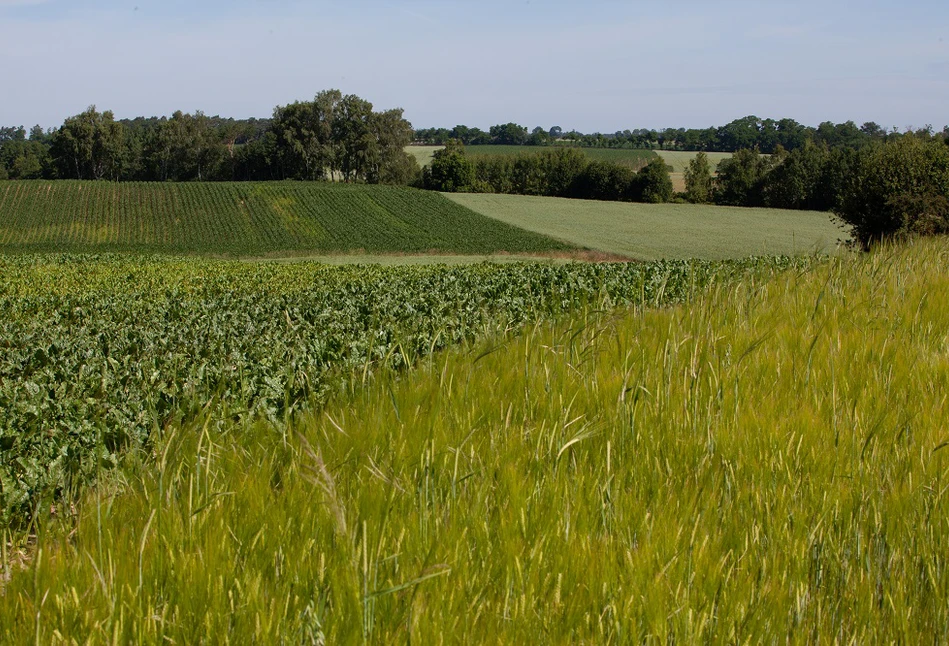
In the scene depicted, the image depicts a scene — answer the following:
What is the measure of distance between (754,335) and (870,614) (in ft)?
8.93

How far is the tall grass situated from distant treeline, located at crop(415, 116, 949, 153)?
4428 inches

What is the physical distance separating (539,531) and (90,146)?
11999cm

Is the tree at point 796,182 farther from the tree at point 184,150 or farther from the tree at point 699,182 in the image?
the tree at point 184,150

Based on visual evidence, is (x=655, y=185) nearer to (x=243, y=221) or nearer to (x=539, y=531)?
(x=243, y=221)

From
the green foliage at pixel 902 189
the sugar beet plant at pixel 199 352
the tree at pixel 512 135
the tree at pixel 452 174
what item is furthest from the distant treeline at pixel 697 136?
the sugar beet plant at pixel 199 352

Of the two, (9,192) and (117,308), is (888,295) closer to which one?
(117,308)

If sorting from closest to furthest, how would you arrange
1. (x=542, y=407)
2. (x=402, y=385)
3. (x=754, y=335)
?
(x=542, y=407)
(x=402, y=385)
(x=754, y=335)

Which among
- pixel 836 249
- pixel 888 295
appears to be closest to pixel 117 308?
pixel 836 249

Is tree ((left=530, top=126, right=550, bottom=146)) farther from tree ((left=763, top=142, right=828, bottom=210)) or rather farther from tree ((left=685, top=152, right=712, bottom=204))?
tree ((left=763, top=142, right=828, bottom=210))

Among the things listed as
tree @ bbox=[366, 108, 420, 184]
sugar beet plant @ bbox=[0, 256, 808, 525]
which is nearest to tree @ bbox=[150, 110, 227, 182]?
tree @ bbox=[366, 108, 420, 184]

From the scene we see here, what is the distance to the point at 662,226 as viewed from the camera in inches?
2462

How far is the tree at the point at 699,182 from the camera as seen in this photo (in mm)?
90562

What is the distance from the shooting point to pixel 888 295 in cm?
573

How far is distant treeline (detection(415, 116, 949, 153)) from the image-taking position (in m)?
129
